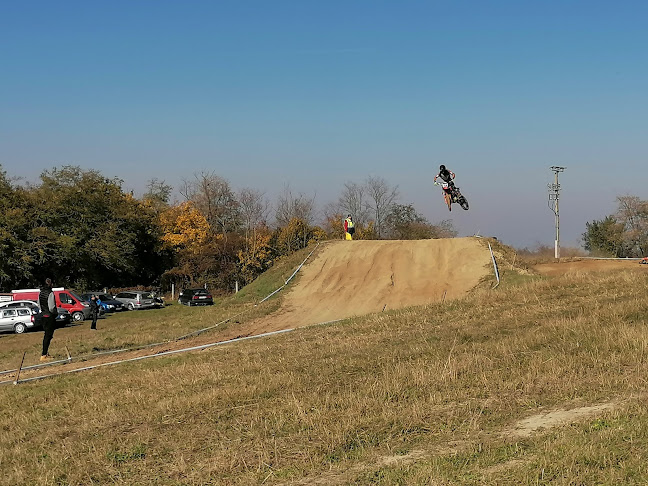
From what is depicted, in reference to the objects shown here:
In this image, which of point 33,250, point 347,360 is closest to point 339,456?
point 347,360

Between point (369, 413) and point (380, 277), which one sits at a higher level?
point (380, 277)

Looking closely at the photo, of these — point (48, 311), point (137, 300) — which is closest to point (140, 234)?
point (137, 300)

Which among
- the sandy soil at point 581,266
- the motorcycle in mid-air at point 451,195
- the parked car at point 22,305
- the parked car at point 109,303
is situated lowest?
the parked car at point 109,303

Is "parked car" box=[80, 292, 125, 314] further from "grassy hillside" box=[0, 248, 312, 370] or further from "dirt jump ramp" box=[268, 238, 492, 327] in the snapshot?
"dirt jump ramp" box=[268, 238, 492, 327]

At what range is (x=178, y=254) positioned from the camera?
63.3 metres

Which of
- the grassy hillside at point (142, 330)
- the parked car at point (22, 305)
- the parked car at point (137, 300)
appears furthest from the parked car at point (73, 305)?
the parked car at point (137, 300)

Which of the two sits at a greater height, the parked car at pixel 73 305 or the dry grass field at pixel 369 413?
the dry grass field at pixel 369 413

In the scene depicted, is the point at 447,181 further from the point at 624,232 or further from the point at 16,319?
the point at 624,232

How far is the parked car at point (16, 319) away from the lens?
2962 cm

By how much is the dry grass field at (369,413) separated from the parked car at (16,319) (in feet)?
60.7

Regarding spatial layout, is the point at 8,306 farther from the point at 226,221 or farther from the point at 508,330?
the point at 226,221

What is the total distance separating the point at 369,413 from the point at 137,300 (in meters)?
37.3

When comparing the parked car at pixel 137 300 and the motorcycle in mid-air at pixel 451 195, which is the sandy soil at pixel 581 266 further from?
the parked car at pixel 137 300

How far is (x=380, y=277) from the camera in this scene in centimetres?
2683
